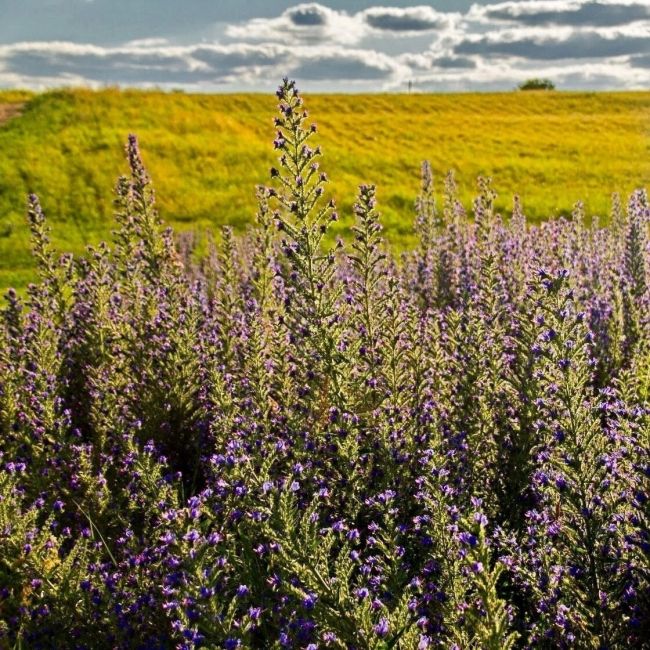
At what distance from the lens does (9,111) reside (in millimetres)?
39656

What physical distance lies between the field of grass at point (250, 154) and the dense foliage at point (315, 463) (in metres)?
17.9

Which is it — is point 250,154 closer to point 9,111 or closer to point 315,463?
point 9,111

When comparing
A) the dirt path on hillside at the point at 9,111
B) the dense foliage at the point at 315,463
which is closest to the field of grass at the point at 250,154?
the dirt path on hillside at the point at 9,111

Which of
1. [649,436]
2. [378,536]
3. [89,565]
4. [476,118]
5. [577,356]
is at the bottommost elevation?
[89,565]

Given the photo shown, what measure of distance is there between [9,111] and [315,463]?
4256 cm

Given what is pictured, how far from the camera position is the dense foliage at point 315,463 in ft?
10.7

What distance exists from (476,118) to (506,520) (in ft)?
169

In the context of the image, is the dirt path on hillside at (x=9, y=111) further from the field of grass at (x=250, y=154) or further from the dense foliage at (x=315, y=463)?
the dense foliage at (x=315, y=463)

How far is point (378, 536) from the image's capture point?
13.7 ft

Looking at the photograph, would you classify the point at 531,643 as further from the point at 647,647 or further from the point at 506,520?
the point at 506,520

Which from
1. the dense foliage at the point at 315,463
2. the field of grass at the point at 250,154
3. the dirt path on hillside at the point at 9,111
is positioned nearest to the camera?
the dense foliage at the point at 315,463

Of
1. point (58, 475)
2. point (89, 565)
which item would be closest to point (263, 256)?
point (58, 475)

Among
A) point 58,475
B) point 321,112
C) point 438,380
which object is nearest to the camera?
point 58,475

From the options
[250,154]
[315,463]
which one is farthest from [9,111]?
[315,463]
